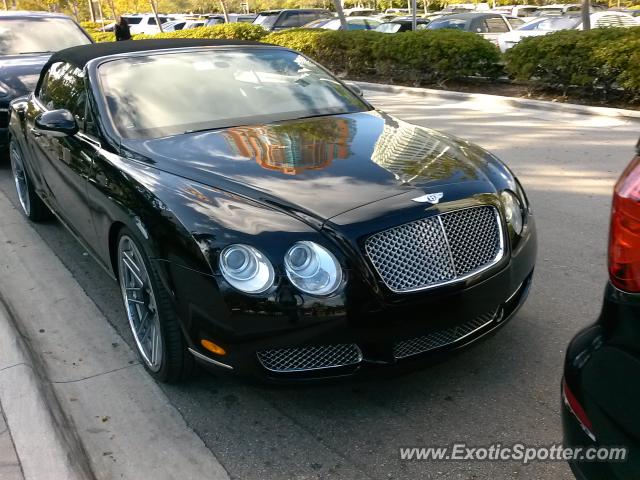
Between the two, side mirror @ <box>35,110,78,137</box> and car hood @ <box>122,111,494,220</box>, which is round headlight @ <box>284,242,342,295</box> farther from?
side mirror @ <box>35,110,78,137</box>

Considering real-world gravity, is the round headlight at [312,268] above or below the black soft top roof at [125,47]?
below

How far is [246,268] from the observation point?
8.84ft

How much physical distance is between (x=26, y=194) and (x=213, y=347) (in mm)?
3982

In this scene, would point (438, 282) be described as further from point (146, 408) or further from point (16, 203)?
point (16, 203)

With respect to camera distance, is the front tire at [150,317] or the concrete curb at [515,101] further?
the concrete curb at [515,101]

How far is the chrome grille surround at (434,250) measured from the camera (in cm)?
272

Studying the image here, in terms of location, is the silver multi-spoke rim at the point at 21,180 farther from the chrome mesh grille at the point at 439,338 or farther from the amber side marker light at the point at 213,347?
the chrome mesh grille at the point at 439,338

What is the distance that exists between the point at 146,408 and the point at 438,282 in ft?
4.97

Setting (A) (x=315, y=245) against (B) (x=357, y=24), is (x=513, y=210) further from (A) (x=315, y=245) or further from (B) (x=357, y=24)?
(B) (x=357, y=24)

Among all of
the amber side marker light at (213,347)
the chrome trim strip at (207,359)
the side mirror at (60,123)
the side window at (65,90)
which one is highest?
the side window at (65,90)

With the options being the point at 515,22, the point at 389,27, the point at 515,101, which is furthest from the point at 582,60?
the point at 515,22

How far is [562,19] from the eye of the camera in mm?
17578

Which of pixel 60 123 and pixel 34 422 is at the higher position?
pixel 60 123

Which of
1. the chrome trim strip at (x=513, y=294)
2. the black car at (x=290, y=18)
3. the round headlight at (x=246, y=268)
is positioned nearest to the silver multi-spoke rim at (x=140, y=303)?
the round headlight at (x=246, y=268)
